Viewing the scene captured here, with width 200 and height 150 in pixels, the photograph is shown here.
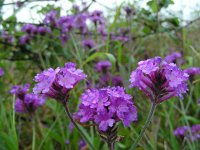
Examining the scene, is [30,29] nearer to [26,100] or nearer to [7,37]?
[7,37]

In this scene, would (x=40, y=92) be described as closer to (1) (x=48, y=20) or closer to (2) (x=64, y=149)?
(2) (x=64, y=149)

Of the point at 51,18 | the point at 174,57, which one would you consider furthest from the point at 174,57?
the point at 51,18

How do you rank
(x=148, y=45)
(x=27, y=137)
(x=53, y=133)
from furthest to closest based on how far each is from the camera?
(x=148, y=45) → (x=27, y=137) → (x=53, y=133)

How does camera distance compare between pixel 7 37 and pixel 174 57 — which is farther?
pixel 7 37

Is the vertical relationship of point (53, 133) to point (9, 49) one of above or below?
below

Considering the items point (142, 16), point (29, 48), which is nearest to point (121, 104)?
point (142, 16)

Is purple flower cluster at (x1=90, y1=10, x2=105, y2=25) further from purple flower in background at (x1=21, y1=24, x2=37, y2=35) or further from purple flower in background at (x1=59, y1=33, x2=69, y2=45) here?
purple flower in background at (x1=21, y1=24, x2=37, y2=35)
